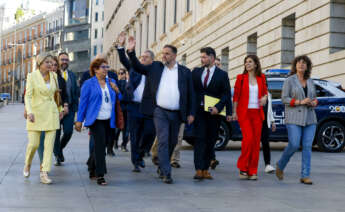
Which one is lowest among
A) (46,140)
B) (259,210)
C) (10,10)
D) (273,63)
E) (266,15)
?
(259,210)

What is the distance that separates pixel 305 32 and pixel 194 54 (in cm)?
1321

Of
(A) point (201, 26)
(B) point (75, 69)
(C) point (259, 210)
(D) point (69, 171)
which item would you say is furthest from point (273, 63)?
(B) point (75, 69)

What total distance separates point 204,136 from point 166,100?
2.72 ft

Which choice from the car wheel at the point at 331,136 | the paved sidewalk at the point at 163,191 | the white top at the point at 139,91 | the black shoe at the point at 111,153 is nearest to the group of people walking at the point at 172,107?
the paved sidewalk at the point at 163,191

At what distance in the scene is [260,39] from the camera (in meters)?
21.1

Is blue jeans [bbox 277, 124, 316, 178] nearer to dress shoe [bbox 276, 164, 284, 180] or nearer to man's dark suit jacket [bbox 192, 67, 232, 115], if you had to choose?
dress shoe [bbox 276, 164, 284, 180]

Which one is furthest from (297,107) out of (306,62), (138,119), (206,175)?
(138,119)

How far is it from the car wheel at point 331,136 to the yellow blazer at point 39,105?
7.25 metres

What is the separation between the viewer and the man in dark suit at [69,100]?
33.3 ft

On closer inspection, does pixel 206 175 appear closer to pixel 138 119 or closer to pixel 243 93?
pixel 243 93

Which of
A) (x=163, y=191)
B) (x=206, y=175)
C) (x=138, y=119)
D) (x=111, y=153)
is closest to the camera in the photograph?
(x=163, y=191)

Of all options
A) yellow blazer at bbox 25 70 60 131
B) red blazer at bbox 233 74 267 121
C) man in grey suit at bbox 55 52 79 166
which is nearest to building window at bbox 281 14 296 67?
man in grey suit at bbox 55 52 79 166

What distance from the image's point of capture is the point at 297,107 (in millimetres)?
8320

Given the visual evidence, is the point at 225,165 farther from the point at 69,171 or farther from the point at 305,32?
the point at 305,32
